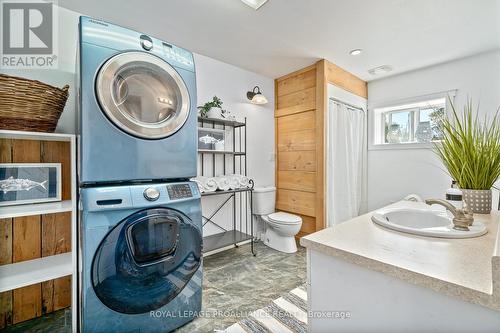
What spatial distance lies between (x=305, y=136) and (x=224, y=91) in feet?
3.75

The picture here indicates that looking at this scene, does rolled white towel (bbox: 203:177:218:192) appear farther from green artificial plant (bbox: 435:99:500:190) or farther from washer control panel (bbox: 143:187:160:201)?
green artificial plant (bbox: 435:99:500:190)

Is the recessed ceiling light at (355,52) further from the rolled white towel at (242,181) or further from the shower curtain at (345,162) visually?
the rolled white towel at (242,181)

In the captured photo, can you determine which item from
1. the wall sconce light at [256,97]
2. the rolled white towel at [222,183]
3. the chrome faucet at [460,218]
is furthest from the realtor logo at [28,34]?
the chrome faucet at [460,218]

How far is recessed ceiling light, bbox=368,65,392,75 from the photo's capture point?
277 centimetres

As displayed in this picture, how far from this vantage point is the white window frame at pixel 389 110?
8.98ft

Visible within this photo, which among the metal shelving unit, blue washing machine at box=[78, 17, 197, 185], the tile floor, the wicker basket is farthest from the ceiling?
the tile floor

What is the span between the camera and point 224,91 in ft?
8.74

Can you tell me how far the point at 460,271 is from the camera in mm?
620

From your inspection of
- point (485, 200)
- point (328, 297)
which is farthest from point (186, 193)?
point (485, 200)

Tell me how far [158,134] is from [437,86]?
10.6 ft

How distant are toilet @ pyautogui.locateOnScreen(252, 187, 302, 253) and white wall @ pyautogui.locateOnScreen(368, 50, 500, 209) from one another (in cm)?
146

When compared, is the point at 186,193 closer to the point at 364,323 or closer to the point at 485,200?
the point at 364,323

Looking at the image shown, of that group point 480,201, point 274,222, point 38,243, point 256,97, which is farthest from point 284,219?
point 38,243

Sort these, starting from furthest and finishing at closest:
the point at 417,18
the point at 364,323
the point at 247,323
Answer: the point at 417,18 < the point at 247,323 < the point at 364,323
